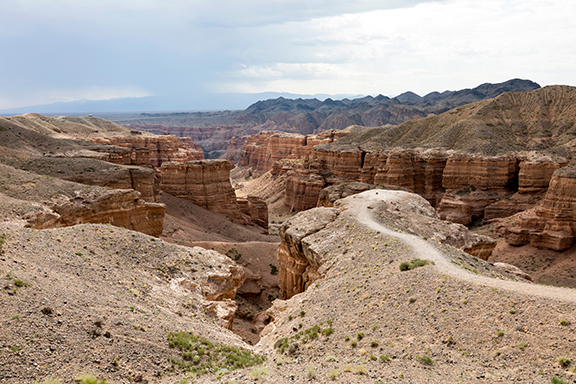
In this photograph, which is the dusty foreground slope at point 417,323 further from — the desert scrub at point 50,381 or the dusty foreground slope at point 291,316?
the desert scrub at point 50,381

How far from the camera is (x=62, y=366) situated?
975cm

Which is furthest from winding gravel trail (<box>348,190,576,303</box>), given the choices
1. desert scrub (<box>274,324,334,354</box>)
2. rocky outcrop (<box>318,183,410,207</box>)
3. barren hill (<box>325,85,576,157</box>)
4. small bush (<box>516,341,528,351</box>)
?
barren hill (<box>325,85,576,157</box>)

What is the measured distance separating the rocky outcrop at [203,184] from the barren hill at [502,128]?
32.7m

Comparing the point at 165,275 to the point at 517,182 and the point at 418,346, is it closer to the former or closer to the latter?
the point at 418,346

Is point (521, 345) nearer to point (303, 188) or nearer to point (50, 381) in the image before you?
point (50, 381)

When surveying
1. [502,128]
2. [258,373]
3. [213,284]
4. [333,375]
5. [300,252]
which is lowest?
[213,284]

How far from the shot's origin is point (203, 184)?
48812 mm

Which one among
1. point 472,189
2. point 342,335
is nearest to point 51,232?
point 342,335

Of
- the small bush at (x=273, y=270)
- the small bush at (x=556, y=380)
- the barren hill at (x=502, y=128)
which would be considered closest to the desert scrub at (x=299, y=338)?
the small bush at (x=556, y=380)

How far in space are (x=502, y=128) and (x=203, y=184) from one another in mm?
48373

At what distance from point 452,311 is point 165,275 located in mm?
12992

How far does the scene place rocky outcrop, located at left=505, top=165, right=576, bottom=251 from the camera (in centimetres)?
4022

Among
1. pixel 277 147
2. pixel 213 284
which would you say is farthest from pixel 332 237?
pixel 277 147

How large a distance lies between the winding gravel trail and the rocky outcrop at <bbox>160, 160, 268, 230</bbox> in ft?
74.6
